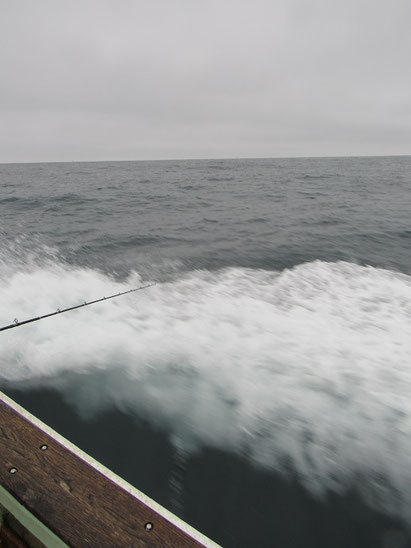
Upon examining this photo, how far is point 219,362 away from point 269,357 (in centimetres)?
63

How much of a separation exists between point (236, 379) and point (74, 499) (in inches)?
80.5

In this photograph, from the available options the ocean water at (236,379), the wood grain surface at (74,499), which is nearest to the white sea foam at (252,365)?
the ocean water at (236,379)

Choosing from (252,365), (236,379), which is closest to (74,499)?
(236,379)

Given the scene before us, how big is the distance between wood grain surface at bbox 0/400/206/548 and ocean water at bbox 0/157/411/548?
77 centimetres

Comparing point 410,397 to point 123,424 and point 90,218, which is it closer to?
point 123,424

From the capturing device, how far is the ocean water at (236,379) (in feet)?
6.65

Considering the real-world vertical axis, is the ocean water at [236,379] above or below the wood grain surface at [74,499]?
below

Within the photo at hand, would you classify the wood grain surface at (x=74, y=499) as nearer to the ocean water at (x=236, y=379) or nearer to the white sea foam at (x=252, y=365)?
the ocean water at (x=236, y=379)

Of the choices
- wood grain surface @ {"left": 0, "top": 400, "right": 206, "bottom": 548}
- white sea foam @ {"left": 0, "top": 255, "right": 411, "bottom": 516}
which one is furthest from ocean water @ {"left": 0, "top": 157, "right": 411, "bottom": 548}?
wood grain surface @ {"left": 0, "top": 400, "right": 206, "bottom": 548}

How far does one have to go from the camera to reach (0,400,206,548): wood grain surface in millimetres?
1242

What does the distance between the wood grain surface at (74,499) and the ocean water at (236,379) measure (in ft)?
2.51

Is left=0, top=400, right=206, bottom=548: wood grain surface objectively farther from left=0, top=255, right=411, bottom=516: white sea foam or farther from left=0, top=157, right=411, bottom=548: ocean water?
left=0, top=255, right=411, bottom=516: white sea foam

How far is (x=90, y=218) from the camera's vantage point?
36.9ft

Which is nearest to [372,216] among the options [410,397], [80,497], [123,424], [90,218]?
[410,397]
